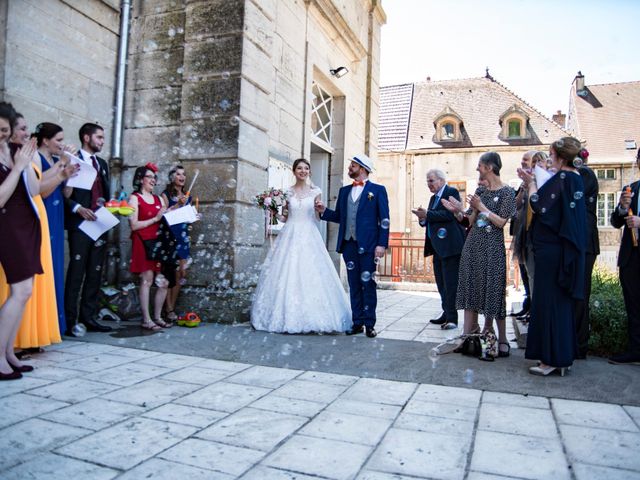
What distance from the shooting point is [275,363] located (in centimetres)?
441

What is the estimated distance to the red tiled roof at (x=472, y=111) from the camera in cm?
2644

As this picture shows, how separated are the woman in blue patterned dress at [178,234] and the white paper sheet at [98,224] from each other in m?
0.82

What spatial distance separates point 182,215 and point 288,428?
3.66 m

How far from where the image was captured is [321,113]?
1040cm

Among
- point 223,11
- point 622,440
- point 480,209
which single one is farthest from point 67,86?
point 622,440

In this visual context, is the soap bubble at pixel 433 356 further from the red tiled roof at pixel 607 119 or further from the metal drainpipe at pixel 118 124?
the red tiled roof at pixel 607 119

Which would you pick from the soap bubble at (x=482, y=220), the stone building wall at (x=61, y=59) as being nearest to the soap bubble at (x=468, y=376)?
the soap bubble at (x=482, y=220)

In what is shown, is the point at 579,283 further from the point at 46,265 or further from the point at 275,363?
the point at 46,265

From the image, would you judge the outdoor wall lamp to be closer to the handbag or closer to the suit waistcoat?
the suit waistcoat

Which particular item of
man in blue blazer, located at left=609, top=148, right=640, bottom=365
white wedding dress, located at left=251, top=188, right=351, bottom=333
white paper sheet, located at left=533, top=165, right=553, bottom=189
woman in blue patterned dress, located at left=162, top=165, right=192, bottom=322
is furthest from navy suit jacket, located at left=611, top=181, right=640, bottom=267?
woman in blue patterned dress, located at left=162, top=165, right=192, bottom=322

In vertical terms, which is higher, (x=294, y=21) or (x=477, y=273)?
(x=294, y=21)

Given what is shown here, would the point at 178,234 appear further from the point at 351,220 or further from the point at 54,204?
the point at 351,220

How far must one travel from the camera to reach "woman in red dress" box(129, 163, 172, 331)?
576 cm

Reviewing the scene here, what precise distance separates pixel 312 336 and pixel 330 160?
5530mm
